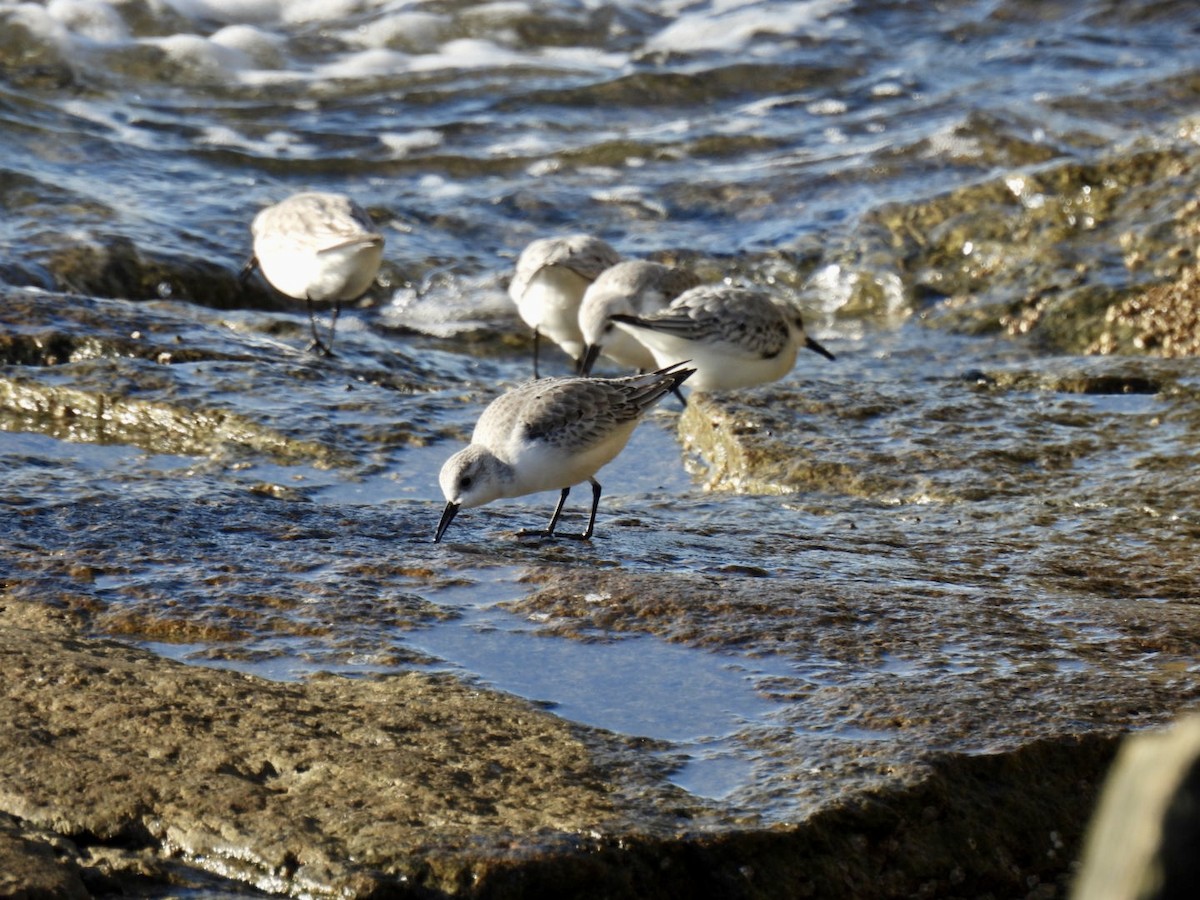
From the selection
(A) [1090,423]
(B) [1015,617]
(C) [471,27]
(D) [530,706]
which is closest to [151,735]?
(D) [530,706]

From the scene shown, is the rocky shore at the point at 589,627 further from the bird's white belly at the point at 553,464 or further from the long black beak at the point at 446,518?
the bird's white belly at the point at 553,464

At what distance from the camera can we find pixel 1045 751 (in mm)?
3289

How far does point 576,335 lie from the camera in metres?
8.92

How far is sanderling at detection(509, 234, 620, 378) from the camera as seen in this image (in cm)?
875

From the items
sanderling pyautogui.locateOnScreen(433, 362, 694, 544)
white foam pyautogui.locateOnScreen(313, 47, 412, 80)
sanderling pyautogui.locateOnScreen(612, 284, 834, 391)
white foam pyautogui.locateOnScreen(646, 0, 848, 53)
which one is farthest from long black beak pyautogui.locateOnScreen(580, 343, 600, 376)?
white foam pyautogui.locateOnScreen(646, 0, 848, 53)

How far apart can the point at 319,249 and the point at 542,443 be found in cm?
351

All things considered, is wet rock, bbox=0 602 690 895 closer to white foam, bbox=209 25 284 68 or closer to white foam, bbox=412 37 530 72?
white foam, bbox=412 37 530 72

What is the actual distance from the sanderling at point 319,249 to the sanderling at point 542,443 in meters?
2.93

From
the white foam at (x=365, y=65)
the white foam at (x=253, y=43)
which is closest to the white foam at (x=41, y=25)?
the white foam at (x=253, y=43)

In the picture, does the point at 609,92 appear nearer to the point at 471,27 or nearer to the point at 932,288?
the point at 471,27

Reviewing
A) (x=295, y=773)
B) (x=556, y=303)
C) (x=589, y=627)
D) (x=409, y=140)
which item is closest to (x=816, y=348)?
(x=556, y=303)

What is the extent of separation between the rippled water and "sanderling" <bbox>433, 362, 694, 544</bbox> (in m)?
0.18

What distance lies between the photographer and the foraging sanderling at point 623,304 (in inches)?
324

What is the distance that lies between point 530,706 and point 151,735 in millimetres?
808
